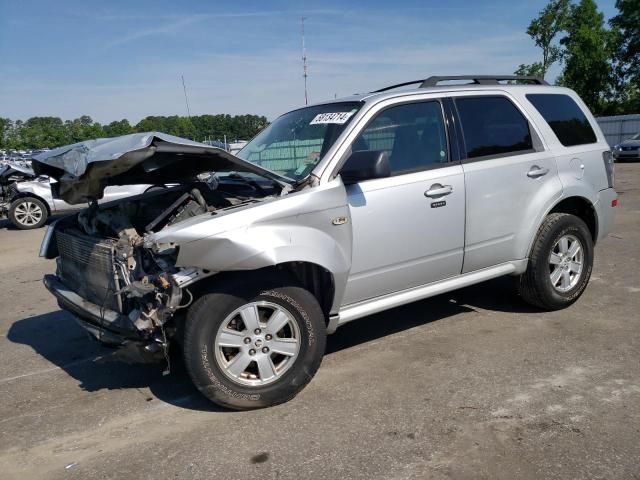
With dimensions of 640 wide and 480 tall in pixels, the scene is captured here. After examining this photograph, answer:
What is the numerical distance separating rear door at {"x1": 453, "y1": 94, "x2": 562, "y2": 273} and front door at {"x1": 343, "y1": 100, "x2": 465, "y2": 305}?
150mm

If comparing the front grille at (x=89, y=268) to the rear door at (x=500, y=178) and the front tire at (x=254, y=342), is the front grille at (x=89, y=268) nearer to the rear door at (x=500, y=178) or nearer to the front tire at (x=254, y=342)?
the front tire at (x=254, y=342)

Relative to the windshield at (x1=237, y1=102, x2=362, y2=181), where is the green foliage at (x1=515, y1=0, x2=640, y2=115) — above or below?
above

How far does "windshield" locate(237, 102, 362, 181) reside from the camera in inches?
157

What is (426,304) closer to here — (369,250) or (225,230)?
(369,250)

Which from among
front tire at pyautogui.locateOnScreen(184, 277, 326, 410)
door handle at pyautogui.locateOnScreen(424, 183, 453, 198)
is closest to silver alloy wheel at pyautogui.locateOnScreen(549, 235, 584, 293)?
door handle at pyautogui.locateOnScreen(424, 183, 453, 198)

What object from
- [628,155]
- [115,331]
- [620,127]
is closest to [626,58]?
[620,127]

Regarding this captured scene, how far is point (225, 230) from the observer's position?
3.21 m

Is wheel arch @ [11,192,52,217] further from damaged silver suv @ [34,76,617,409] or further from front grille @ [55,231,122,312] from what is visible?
front grille @ [55,231,122,312]

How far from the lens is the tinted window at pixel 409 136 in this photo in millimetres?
4035

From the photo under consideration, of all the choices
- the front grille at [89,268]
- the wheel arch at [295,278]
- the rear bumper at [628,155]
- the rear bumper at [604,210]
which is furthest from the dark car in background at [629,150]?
the front grille at [89,268]

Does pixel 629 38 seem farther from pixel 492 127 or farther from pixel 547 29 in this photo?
pixel 492 127

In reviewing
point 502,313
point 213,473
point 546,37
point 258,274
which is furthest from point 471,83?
point 546,37

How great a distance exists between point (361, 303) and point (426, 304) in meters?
1.61

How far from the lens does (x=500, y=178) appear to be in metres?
4.40
